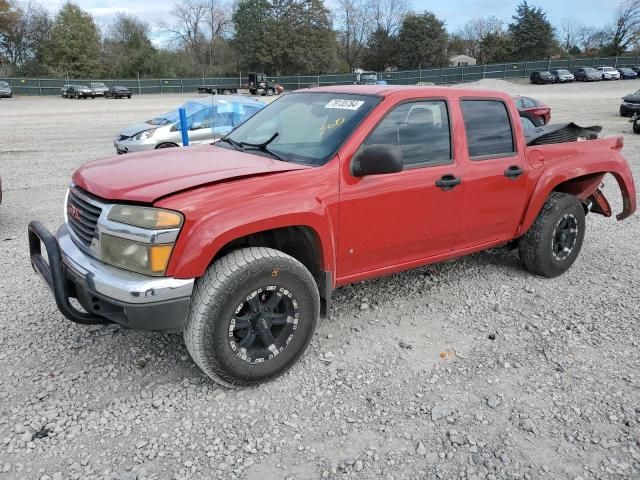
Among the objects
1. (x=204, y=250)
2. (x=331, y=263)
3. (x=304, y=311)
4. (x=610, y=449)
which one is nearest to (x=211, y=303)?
(x=204, y=250)

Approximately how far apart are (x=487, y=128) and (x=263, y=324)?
8.16ft

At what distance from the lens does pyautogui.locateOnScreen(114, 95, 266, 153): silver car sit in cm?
1182

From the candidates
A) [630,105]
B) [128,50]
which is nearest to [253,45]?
[128,50]

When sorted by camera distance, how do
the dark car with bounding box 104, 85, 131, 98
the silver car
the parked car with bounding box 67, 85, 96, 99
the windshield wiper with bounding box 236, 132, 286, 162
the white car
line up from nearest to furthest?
the windshield wiper with bounding box 236, 132, 286, 162 < the silver car < the parked car with bounding box 67, 85, 96, 99 < the dark car with bounding box 104, 85, 131, 98 < the white car

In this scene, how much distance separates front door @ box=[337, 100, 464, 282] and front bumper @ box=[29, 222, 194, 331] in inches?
46.5

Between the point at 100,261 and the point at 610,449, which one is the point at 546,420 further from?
the point at 100,261

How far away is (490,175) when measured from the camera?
165 inches

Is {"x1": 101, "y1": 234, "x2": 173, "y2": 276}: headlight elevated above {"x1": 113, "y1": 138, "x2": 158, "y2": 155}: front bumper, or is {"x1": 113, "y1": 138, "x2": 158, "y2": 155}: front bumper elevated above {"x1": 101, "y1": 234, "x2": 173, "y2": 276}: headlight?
{"x1": 113, "y1": 138, "x2": 158, "y2": 155}: front bumper

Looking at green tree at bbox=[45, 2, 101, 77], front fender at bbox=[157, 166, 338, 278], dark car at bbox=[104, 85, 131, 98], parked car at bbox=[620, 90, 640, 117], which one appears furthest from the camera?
green tree at bbox=[45, 2, 101, 77]

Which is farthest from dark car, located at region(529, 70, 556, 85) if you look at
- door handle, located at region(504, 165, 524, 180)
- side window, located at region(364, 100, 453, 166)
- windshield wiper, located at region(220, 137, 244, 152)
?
windshield wiper, located at region(220, 137, 244, 152)

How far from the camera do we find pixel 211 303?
2.93 m

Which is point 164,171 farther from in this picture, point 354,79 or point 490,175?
point 354,79

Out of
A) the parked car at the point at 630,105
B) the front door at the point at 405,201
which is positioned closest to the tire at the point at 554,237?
the front door at the point at 405,201

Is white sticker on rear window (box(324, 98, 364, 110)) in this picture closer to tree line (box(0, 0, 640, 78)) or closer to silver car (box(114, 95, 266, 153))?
silver car (box(114, 95, 266, 153))
